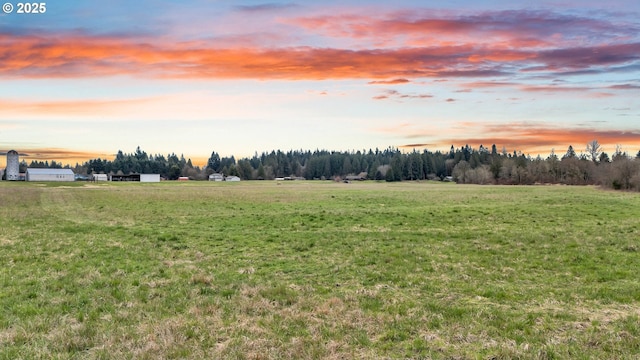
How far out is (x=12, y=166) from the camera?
532 ft

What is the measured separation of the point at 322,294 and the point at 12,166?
190592 mm

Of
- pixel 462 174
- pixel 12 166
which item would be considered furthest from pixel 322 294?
pixel 12 166

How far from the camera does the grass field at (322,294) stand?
810cm

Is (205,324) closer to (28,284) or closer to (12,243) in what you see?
(28,284)

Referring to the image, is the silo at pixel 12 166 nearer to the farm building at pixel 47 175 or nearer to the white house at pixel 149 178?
the farm building at pixel 47 175

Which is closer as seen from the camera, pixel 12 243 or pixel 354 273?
pixel 354 273

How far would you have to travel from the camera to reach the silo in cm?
15973

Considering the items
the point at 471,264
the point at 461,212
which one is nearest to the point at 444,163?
the point at 461,212

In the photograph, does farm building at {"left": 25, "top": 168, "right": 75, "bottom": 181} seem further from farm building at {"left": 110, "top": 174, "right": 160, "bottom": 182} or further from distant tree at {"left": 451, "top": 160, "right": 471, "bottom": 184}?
distant tree at {"left": 451, "top": 160, "right": 471, "bottom": 184}

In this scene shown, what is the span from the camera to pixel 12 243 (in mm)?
19688

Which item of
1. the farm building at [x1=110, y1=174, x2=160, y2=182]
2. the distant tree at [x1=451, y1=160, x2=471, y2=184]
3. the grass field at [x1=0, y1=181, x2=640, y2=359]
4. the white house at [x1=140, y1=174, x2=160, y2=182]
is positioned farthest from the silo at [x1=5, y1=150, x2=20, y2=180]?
the grass field at [x1=0, y1=181, x2=640, y2=359]

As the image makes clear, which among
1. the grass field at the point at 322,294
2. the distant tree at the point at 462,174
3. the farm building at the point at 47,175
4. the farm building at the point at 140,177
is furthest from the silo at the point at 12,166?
the grass field at the point at 322,294

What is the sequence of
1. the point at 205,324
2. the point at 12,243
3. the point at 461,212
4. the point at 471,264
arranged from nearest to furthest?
the point at 205,324 → the point at 471,264 → the point at 12,243 → the point at 461,212

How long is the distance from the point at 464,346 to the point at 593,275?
8317mm
